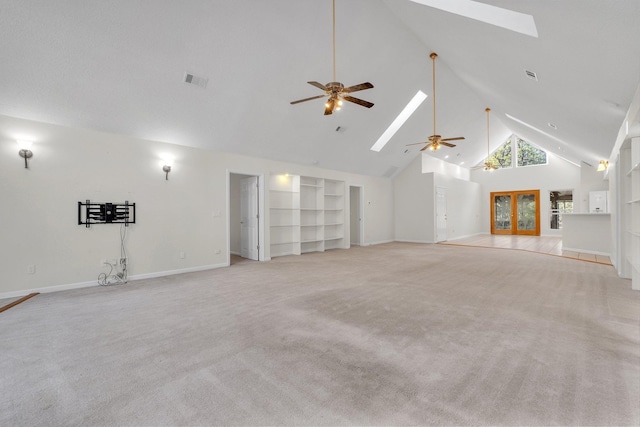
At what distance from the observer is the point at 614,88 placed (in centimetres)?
329

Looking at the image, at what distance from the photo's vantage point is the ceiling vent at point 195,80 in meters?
4.65

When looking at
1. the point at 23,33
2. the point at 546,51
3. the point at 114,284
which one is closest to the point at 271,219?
the point at 114,284

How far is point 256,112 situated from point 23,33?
3.34 m

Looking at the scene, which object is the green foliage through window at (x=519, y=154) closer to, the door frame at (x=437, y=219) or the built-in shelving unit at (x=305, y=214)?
the door frame at (x=437, y=219)

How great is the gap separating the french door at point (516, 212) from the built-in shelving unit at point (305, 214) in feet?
30.6

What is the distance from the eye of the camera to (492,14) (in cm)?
328

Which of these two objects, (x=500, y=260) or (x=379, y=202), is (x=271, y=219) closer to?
(x=379, y=202)

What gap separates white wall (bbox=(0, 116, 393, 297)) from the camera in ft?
14.0

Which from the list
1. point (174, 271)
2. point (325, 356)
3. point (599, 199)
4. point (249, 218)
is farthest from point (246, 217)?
point (599, 199)

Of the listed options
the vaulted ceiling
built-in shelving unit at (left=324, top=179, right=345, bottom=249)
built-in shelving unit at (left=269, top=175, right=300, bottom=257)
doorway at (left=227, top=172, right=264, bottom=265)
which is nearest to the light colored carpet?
the vaulted ceiling

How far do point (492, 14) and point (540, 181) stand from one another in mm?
12755

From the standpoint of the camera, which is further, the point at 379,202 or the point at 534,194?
the point at 534,194

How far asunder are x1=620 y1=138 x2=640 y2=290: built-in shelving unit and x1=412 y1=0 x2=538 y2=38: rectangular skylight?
2720mm

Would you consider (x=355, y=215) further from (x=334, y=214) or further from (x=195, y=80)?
(x=195, y=80)
